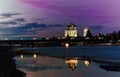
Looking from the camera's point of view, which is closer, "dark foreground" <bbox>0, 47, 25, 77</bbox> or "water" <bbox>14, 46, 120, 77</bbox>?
"dark foreground" <bbox>0, 47, 25, 77</bbox>

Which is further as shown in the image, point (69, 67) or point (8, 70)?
point (69, 67)

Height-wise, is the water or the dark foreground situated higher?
the dark foreground

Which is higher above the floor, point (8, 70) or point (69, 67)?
point (8, 70)

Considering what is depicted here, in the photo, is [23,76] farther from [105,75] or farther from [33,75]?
[105,75]

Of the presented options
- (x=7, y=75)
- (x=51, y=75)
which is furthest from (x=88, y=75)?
(x=7, y=75)

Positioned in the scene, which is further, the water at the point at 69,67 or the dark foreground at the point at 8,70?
the water at the point at 69,67

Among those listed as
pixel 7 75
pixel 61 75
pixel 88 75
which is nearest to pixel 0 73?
pixel 7 75

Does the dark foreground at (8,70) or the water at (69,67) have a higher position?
the dark foreground at (8,70)

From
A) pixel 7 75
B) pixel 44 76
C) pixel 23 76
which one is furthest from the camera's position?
pixel 44 76

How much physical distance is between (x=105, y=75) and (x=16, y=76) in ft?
36.9

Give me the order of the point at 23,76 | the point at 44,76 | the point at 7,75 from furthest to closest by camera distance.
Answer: the point at 44,76 → the point at 23,76 → the point at 7,75

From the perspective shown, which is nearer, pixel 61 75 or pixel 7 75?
pixel 7 75

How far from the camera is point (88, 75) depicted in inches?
1650

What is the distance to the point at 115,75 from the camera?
1580 inches
